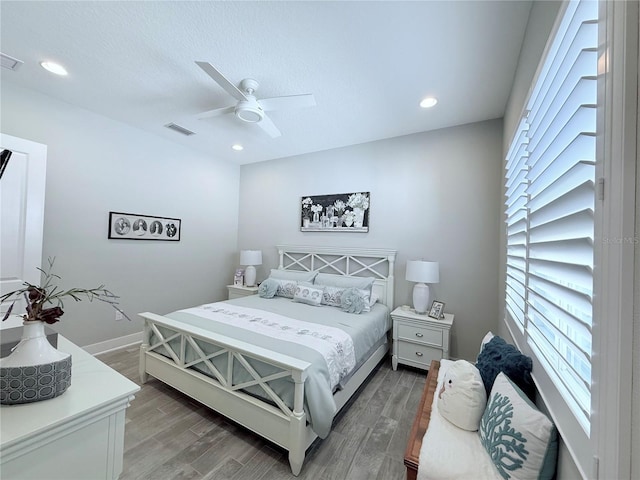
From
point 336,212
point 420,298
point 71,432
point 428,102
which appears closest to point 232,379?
point 71,432

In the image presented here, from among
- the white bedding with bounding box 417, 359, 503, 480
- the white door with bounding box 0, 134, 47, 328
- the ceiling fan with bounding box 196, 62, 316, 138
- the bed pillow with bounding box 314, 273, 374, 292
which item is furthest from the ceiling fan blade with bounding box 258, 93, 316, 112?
the white bedding with bounding box 417, 359, 503, 480

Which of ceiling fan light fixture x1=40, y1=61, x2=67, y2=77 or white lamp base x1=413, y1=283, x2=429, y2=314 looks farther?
white lamp base x1=413, y1=283, x2=429, y2=314

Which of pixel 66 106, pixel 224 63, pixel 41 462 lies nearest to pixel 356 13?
pixel 224 63

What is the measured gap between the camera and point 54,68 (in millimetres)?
2281

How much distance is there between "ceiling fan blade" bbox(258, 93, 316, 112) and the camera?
2.08 m

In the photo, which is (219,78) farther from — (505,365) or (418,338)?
(418,338)

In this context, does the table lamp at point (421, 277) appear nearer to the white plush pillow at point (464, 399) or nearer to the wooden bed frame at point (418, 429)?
the wooden bed frame at point (418, 429)

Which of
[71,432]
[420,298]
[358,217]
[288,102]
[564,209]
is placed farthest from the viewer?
[358,217]

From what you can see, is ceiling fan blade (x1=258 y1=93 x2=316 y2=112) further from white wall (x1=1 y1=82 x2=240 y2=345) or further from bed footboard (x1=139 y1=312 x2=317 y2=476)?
white wall (x1=1 y1=82 x2=240 y2=345)

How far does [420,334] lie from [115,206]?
4.02 m

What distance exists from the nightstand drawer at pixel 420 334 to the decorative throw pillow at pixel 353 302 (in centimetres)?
46

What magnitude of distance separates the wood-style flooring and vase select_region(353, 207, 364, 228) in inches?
83.0

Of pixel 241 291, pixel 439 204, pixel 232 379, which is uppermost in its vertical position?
pixel 439 204

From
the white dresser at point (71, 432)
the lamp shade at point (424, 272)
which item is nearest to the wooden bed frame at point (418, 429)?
the lamp shade at point (424, 272)
